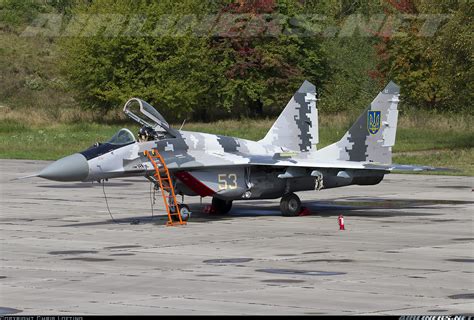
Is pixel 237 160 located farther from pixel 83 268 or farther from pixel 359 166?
pixel 83 268

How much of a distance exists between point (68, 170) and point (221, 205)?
546cm

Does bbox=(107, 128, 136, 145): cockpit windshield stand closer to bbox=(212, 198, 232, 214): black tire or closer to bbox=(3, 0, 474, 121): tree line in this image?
bbox=(212, 198, 232, 214): black tire

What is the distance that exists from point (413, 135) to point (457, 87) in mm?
6174

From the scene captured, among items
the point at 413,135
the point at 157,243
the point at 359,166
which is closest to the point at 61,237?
the point at 157,243

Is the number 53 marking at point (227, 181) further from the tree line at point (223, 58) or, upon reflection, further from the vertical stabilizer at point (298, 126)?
the tree line at point (223, 58)

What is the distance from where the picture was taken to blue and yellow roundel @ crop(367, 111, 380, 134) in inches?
1209

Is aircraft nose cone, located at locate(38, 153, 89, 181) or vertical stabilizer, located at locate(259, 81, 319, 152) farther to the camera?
vertical stabilizer, located at locate(259, 81, 319, 152)

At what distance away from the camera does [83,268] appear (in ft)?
67.3

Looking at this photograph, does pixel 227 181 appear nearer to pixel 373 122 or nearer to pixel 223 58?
pixel 373 122

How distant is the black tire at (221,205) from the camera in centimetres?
3034

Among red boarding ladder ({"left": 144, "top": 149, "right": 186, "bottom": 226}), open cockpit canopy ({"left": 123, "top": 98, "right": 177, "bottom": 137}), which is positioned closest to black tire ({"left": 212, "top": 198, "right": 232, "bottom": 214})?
red boarding ladder ({"left": 144, "top": 149, "right": 186, "bottom": 226})

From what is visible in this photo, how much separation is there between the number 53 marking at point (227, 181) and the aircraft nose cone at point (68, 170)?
3.74m

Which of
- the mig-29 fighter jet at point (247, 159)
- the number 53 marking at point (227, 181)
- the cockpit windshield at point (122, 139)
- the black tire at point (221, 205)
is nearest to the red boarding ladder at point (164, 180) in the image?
the mig-29 fighter jet at point (247, 159)

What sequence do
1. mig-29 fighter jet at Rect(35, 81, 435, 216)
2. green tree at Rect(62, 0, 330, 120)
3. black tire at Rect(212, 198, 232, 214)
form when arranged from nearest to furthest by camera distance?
mig-29 fighter jet at Rect(35, 81, 435, 216)
black tire at Rect(212, 198, 232, 214)
green tree at Rect(62, 0, 330, 120)
